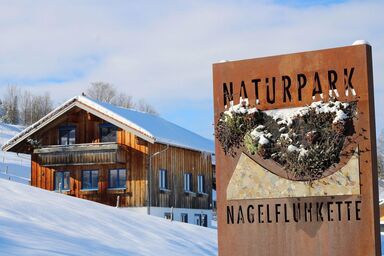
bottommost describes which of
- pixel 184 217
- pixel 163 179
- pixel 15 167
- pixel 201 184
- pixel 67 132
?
pixel 184 217

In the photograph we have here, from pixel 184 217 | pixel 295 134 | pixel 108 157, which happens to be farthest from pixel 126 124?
pixel 295 134

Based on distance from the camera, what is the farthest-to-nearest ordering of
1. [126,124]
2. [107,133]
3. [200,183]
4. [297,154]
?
[200,183], [107,133], [126,124], [297,154]

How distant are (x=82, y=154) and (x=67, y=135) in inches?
84.3

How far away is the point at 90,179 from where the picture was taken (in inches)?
1483

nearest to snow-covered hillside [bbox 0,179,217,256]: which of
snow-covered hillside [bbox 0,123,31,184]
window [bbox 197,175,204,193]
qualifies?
window [bbox 197,175,204,193]

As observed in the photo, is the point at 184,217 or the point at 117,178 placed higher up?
the point at 117,178

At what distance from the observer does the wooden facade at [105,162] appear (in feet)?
120

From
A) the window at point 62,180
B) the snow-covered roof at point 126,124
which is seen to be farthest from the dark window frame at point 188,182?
the window at point 62,180

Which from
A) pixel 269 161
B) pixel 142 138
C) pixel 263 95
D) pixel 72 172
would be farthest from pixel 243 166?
pixel 72 172

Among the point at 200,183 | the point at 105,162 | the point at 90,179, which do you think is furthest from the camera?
the point at 200,183

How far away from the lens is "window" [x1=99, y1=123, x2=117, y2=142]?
3772 centimetres

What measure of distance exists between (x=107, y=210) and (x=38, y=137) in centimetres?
1835

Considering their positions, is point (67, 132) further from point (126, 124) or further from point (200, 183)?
point (200, 183)

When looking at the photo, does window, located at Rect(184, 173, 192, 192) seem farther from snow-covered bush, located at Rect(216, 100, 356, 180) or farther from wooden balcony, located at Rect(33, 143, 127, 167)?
snow-covered bush, located at Rect(216, 100, 356, 180)
